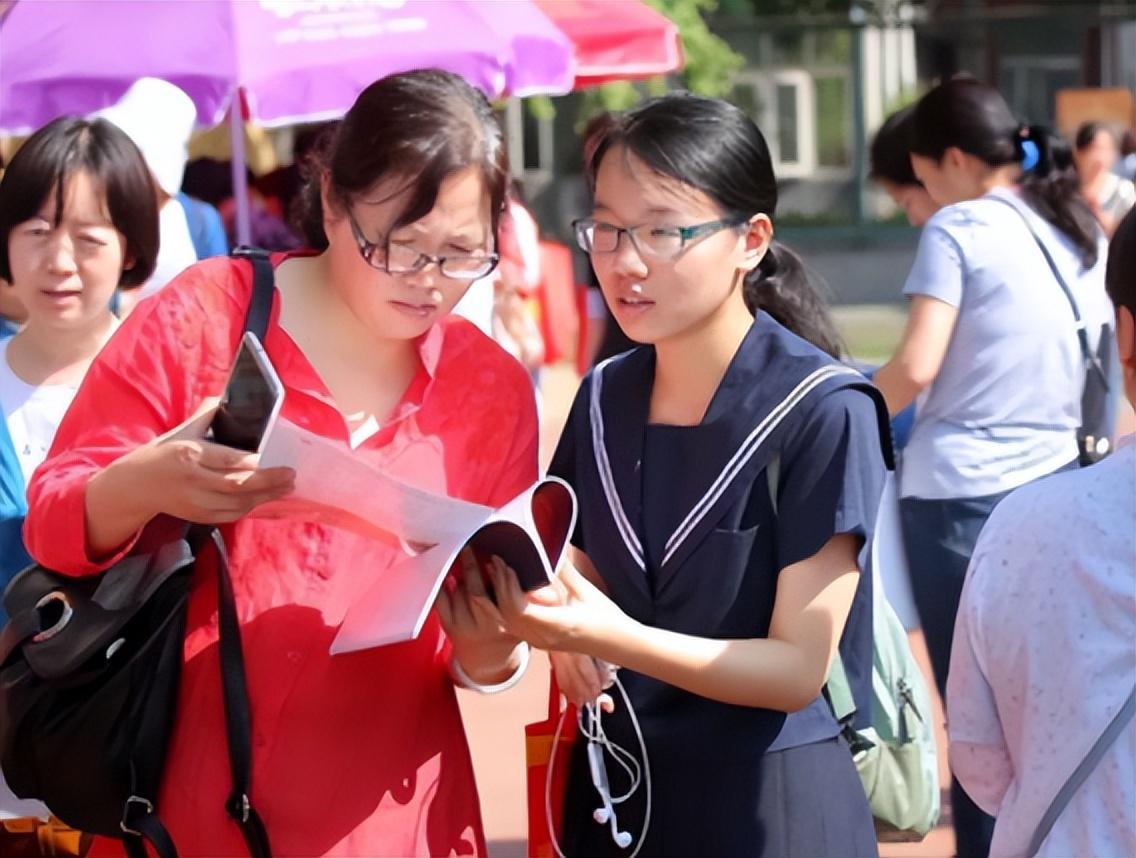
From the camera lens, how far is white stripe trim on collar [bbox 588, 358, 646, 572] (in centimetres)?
250

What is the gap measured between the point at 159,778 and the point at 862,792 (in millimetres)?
999

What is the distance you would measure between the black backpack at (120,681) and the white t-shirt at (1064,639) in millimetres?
965

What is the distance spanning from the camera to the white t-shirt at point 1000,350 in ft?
14.1

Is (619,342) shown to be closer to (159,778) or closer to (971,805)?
(971,805)

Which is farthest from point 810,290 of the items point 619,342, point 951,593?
point 951,593

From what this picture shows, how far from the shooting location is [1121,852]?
7.00ft

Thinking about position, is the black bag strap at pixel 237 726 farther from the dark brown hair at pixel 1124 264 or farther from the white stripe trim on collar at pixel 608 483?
the dark brown hair at pixel 1124 264

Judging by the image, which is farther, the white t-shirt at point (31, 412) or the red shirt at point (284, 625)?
the white t-shirt at point (31, 412)

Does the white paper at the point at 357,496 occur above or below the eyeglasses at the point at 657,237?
below

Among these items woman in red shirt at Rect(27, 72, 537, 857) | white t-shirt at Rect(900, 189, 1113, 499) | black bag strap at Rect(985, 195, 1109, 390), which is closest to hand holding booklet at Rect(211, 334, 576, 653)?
woman in red shirt at Rect(27, 72, 537, 857)

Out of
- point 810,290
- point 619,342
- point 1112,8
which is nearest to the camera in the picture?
point 810,290

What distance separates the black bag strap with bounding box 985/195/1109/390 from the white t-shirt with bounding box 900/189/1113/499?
1 centimetres

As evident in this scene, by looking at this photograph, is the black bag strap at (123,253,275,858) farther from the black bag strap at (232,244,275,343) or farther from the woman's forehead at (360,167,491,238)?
the woman's forehead at (360,167,491,238)

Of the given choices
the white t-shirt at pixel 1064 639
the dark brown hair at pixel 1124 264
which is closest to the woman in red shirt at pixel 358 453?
the white t-shirt at pixel 1064 639
